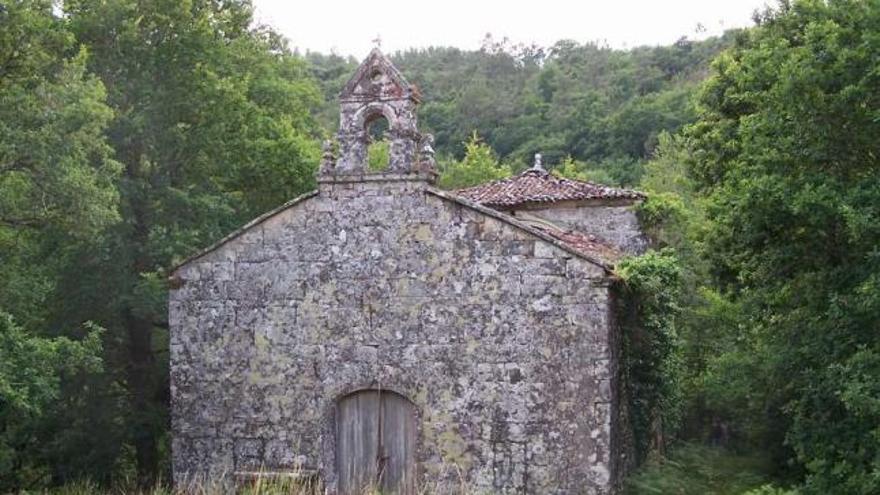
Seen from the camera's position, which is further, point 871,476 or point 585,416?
point 585,416

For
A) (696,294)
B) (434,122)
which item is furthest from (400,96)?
(434,122)

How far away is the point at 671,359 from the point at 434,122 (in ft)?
127

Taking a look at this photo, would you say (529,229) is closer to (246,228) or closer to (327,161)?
(327,161)

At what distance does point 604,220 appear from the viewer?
66.6 ft

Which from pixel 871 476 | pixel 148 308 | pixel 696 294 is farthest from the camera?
pixel 696 294

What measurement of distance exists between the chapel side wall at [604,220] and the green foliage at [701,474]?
446cm

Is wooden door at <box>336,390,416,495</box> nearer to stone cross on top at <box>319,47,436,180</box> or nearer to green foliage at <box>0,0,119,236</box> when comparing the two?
stone cross on top at <box>319,47,436,180</box>

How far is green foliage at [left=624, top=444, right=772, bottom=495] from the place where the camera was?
1499cm

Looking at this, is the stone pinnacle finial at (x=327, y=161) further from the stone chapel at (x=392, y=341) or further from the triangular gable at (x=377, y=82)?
the triangular gable at (x=377, y=82)

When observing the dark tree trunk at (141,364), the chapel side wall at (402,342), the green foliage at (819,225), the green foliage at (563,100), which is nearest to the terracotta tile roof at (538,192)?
the chapel side wall at (402,342)

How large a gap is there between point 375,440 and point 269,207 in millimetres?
8380

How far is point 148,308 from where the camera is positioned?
17688 mm

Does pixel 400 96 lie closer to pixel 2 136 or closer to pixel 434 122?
pixel 2 136

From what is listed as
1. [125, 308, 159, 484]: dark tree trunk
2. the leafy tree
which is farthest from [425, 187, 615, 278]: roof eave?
[125, 308, 159, 484]: dark tree trunk
